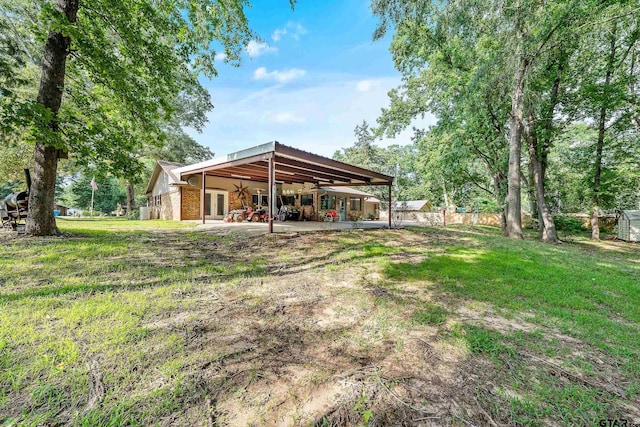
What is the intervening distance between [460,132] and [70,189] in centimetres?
4644

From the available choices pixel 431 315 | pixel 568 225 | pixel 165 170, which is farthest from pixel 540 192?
pixel 165 170

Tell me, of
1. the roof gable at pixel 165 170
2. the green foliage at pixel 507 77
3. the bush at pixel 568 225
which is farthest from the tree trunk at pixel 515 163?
the roof gable at pixel 165 170

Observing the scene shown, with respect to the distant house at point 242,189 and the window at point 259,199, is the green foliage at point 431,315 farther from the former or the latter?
the window at point 259,199

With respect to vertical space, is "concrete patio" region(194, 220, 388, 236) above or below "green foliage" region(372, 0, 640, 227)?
below

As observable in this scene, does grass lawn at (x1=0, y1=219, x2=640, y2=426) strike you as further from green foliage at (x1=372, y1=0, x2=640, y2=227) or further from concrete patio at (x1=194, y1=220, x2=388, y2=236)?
green foliage at (x1=372, y1=0, x2=640, y2=227)

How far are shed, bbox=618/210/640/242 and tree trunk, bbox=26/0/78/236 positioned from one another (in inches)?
923

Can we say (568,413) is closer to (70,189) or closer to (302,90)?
(302,90)

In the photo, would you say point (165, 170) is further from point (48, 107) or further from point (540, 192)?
point (540, 192)

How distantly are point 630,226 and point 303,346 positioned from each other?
64.3 feet

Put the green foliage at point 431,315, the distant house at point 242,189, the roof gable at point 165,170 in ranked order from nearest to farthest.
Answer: the green foliage at point 431,315, the distant house at point 242,189, the roof gable at point 165,170

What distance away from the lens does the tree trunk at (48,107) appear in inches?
214

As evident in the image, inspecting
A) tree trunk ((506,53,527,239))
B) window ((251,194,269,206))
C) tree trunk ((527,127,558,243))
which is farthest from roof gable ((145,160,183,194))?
tree trunk ((527,127,558,243))

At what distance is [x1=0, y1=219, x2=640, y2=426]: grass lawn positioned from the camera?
1466mm

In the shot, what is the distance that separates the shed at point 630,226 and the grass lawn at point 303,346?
44.6ft
